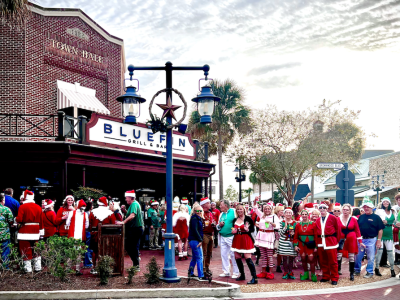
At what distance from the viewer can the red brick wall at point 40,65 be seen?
17.7 m

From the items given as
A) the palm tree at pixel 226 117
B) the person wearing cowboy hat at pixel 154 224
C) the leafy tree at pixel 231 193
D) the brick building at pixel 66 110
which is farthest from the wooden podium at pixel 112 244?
the leafy tree at pixel 231 193

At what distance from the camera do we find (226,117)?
107 feet

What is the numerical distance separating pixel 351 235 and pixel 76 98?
1364cm

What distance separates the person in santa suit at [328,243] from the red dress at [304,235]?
5.0 inches

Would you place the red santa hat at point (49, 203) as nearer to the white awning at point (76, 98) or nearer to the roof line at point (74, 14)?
the white awning at point (76, 98)

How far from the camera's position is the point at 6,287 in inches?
313

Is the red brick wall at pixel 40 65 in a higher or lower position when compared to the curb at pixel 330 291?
higher

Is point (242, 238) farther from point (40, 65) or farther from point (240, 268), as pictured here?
point (40, 65)

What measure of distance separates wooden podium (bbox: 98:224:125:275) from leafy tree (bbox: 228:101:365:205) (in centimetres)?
2431

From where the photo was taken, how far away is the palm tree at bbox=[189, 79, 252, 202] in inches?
1280

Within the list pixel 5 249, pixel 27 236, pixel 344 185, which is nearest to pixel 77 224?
pixel 27 236

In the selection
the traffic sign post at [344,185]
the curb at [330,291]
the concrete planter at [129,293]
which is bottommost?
the curb at [330,291]

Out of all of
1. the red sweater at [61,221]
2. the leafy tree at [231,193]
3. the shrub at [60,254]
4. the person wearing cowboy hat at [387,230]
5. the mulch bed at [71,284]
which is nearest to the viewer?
the mulch bed at [71,284]

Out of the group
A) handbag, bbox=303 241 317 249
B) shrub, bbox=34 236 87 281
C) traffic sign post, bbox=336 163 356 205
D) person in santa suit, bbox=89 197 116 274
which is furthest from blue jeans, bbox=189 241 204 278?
traffic sign post, bbox=336 163 356 205
